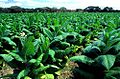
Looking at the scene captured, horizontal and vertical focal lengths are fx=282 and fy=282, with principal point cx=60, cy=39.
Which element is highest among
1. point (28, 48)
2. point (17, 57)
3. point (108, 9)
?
point (28, 48)

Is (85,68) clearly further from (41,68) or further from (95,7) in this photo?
(95,7)

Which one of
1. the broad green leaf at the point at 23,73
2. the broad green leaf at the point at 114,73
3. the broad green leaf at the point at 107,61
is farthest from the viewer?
the broad green leaf at the point at 23,73

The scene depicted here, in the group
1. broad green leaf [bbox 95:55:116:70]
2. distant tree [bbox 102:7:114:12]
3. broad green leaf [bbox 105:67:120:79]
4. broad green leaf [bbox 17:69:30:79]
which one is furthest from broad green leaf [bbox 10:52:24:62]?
distant tree [bbox 102:7:114:12]

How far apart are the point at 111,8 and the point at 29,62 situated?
2096 inches

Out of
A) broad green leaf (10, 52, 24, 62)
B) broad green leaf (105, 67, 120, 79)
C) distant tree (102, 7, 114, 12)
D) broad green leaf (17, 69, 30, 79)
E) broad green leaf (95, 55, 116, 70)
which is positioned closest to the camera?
broad green leaf (95, 55, 116, 70)

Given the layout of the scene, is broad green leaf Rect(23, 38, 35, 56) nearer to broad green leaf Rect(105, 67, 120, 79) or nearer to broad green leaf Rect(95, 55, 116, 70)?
broad green leaf Rect(95, 55, 116, 70)

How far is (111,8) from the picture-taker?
56.7 m

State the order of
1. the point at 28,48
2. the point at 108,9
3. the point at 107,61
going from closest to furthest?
1. the point at 107,61
2. the point at 28,48
3. the point at 108,9

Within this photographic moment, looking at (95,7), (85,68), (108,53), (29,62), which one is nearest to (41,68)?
(29,62)

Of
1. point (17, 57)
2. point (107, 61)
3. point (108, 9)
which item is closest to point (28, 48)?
point (17, 57)

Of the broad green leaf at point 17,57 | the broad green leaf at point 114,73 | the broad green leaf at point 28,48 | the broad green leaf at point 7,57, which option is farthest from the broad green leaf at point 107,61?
the broad green leaf at point 7,57

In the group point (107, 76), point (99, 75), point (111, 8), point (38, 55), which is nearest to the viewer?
point (107, 76)

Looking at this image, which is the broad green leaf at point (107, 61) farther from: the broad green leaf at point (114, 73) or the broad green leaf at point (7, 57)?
the broad green leaf at point (7, 57)

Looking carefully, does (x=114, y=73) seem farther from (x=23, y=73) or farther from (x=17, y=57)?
(x=17, y=57)
